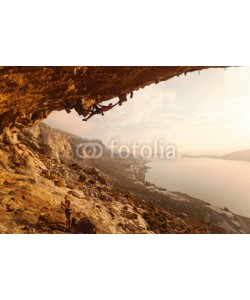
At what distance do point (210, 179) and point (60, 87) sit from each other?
3354 millimetres

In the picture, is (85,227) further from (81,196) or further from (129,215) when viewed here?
(129,215)

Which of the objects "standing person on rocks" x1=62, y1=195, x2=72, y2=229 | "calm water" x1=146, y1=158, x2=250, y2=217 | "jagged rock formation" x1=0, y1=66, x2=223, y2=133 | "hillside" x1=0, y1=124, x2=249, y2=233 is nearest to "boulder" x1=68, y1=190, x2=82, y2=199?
"hillside" x1=0, y1=124, x2=249, y2=233

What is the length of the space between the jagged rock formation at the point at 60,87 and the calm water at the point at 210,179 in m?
1.64

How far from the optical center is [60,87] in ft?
14.8

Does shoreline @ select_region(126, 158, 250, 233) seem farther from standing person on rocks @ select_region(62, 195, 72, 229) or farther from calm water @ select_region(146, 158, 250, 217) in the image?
standing person on rocks @ select_region(62, 195, 72, 229)

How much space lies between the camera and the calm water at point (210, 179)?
15.5 ft

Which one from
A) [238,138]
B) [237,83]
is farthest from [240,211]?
[237,83]

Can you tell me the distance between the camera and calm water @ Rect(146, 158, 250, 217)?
4.73 meters

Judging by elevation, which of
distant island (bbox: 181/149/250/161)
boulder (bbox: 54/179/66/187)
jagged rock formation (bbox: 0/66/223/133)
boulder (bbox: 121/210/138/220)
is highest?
jagged rock formation (bbox: 0/66/223/133)

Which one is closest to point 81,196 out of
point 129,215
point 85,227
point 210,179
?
point 85,227

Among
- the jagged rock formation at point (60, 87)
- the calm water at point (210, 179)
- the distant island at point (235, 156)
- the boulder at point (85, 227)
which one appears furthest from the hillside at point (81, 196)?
the distant island at point (235, 156)

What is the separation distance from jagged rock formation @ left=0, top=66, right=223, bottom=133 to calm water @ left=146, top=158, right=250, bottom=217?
1.64m

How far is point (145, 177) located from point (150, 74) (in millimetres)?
1997
